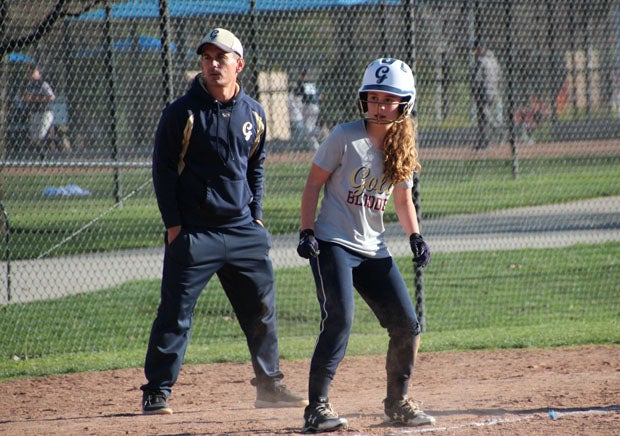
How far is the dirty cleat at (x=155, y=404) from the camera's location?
5219 millimetres

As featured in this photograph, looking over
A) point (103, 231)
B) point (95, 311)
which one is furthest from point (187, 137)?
point (103, 231)

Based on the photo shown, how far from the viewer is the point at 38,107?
31.2 feet

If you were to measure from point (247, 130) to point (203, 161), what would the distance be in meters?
0.33

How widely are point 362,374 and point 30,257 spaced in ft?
15.8

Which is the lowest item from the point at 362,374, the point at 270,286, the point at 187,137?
the point at 362,374

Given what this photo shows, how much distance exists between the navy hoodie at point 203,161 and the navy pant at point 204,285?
0.41ft

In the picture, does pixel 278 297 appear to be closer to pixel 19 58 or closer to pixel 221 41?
pixel 19 58

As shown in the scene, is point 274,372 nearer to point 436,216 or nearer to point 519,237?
point 519,237

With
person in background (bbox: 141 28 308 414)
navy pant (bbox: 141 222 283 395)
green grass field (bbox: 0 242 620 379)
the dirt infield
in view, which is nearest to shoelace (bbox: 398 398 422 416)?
the dirt infield

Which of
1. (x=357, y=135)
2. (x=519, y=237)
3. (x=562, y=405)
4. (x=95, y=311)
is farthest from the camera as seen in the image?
(x=519, y=237)

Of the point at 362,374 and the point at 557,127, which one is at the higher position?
the point at 557,127

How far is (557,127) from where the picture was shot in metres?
14.2

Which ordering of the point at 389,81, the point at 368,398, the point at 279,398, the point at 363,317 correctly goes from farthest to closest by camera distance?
the point at 363,317
the point at 368,398
the point at 279,398
the point at 389,81

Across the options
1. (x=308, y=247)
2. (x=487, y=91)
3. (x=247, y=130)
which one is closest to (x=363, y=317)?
(x=247, y=130)
